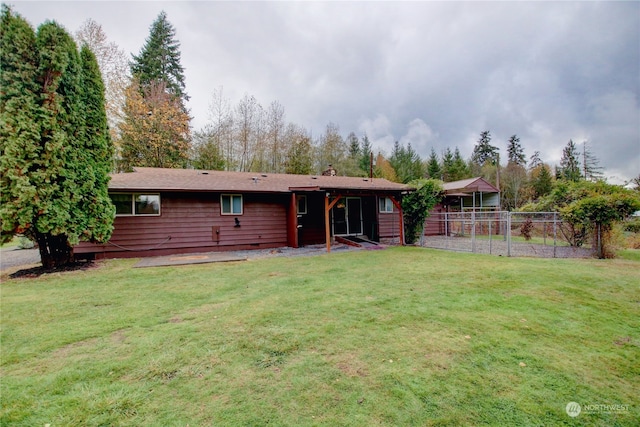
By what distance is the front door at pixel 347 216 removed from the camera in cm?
1262

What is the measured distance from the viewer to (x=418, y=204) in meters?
11.0

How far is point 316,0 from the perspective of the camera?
994 cm

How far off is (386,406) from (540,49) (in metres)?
15.7

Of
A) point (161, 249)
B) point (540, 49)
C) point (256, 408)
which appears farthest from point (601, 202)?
point (161, 249)

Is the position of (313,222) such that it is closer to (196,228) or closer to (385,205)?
(385,205)

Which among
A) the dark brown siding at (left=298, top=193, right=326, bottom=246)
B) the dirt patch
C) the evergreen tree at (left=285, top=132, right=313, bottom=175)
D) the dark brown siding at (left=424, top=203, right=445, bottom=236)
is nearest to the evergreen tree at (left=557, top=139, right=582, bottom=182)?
the dark brown siding at (left=424, top=203, right=445, bottom=236)

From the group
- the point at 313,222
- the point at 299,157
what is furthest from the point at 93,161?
the point at 299,157

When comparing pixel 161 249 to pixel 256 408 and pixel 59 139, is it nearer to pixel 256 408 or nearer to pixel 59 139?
pixel 59 139

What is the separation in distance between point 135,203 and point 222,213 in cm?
286

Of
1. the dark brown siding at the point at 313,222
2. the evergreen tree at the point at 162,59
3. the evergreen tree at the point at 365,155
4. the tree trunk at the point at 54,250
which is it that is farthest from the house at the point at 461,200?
the evergreen tree at the point at 162,59

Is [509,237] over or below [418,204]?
below

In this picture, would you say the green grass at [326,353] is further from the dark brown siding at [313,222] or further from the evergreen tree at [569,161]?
the evergreen tree at [569,161]

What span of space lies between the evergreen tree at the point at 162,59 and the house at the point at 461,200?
72.5 ft

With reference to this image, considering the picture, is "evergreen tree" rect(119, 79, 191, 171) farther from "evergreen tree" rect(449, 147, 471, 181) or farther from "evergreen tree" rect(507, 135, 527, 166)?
"evergreen tree" rect(507, 135, 527, 166)
